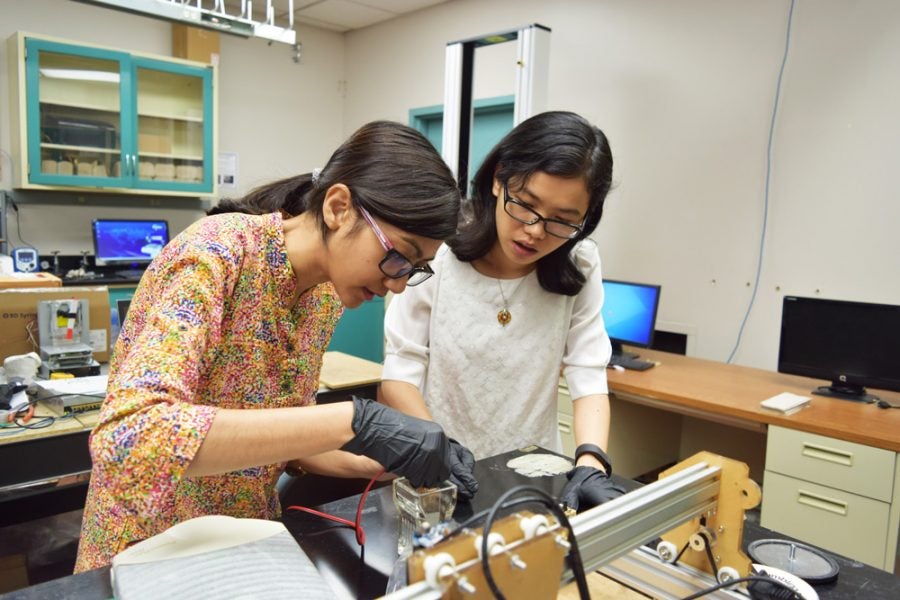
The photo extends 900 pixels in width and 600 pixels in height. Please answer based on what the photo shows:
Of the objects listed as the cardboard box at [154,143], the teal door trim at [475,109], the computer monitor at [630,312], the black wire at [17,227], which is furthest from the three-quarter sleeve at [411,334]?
the black wire at [17,227]

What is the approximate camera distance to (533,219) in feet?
4.03

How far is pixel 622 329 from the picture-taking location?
3027 mm

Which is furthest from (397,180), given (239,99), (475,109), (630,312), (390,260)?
(239,99)

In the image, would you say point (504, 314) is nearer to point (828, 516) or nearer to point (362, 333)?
point (828, 516)

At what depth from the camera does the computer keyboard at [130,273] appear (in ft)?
13.5

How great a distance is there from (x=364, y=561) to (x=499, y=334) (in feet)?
2.05

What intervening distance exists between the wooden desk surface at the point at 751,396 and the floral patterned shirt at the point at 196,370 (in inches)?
67.2

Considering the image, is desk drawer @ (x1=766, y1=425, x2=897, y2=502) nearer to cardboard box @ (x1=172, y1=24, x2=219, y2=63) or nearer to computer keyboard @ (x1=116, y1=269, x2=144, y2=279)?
computer keyboard @ (x1=116, y1=269, x2=144, y2=279)

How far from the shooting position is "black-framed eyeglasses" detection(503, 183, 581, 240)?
1223 mm

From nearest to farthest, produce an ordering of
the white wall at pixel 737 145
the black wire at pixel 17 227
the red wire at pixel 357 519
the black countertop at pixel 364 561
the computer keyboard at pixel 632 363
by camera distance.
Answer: the black countertop at pixel 364 561, the red wire at pixel 357 519, the white wall at pixel 737 145, the computer keyboard at pixel 632 363, the black wire at pixel 17 227

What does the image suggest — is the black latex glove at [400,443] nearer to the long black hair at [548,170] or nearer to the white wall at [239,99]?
the long black hair at [548,170]

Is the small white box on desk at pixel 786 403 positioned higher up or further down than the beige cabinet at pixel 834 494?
higher up

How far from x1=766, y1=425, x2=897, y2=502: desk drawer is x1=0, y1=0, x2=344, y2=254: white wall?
9.52ft

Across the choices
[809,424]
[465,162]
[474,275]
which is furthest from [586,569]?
[465,162]
